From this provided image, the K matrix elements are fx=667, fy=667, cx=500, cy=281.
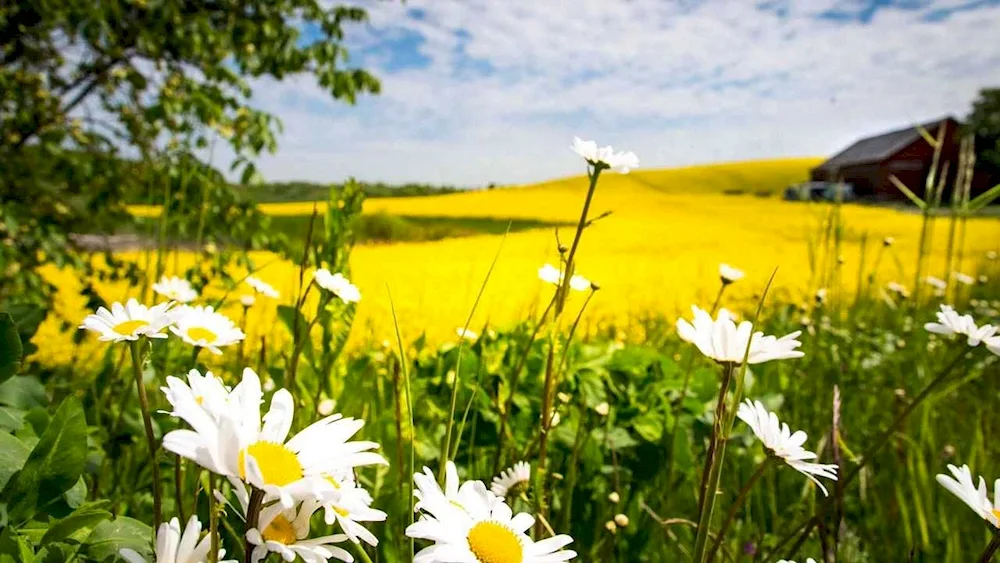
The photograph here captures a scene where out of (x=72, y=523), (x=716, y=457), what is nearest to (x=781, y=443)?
(x=716, y=457)

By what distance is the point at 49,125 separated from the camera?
10.0ft

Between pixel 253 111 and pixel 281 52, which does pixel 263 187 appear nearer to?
pixel 253 111

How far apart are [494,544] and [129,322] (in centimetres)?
53

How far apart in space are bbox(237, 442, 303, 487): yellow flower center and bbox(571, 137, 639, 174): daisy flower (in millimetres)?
624

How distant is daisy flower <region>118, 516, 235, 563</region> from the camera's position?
1.61 ft

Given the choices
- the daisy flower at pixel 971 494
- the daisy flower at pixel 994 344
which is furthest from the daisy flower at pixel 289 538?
the daisy flower at pixel 994 344

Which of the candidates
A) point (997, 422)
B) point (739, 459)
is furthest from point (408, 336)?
point (997, 422)

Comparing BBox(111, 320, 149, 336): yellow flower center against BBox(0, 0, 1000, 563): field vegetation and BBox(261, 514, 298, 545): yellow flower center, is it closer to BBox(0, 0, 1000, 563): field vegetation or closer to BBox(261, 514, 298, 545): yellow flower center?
BBox(0, 0, 1000, 563): field vegetation

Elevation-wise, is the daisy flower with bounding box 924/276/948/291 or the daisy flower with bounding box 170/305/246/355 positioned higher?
the daisy flower with bounding box 170/305/246/355

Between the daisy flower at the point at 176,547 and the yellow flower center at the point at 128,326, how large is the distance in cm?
28

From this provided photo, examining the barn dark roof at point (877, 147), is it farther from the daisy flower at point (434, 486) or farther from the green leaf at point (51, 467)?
the green leaf at point (51, 467)

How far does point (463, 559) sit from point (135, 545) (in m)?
0.38

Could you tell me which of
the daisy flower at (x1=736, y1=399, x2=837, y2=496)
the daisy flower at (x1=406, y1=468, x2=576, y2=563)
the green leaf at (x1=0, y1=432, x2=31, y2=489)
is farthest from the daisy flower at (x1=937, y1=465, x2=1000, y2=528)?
the green leaf at (x1=0, y1=432, x2=31, y2=489)

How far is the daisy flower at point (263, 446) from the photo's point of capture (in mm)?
396
